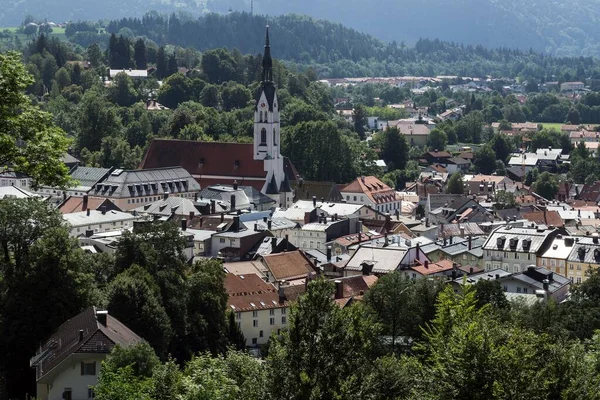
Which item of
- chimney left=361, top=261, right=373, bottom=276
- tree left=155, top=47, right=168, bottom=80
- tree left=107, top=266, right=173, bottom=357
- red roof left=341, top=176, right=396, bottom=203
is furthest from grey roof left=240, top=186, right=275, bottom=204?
tree left=155, top=47, right=168, bottom=80

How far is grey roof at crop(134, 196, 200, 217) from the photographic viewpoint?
84.2 metres

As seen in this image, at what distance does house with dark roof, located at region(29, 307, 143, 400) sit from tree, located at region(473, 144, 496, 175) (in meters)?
112

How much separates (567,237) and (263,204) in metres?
25.3

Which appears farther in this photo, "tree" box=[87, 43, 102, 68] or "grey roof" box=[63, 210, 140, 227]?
"tree" box=[87, 43, 102, 68]

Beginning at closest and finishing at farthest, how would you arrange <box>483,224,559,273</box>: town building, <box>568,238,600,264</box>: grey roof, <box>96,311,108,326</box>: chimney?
Result: <box>96,311,108,326</box>: chimney
<box>568,238,600,264</box>: grey roof
<box>483,224,559,273</box>: town building

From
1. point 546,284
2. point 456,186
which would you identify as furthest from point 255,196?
point 546,284

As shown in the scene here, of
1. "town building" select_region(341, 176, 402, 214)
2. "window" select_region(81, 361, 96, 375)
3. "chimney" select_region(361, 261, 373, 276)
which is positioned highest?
"window" select_region(81, 361, 96, 375)

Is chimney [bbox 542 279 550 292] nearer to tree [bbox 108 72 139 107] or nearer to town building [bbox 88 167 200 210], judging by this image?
town building [bbox 88 167 200 210]

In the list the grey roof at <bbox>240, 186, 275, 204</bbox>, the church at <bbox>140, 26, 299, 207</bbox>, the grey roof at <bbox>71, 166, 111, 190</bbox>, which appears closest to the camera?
the grey roof at <bbox>240, 186, 275, 204</bbox>

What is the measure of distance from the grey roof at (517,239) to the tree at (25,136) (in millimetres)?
57616

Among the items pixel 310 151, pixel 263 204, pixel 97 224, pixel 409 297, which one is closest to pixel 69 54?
pixel 310 151

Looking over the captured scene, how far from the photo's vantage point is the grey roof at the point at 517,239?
74.8 m

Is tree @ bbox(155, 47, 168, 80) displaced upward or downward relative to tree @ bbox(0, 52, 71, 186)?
downward

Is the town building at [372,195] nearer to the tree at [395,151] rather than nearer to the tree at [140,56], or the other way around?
the tree at [395,151]
